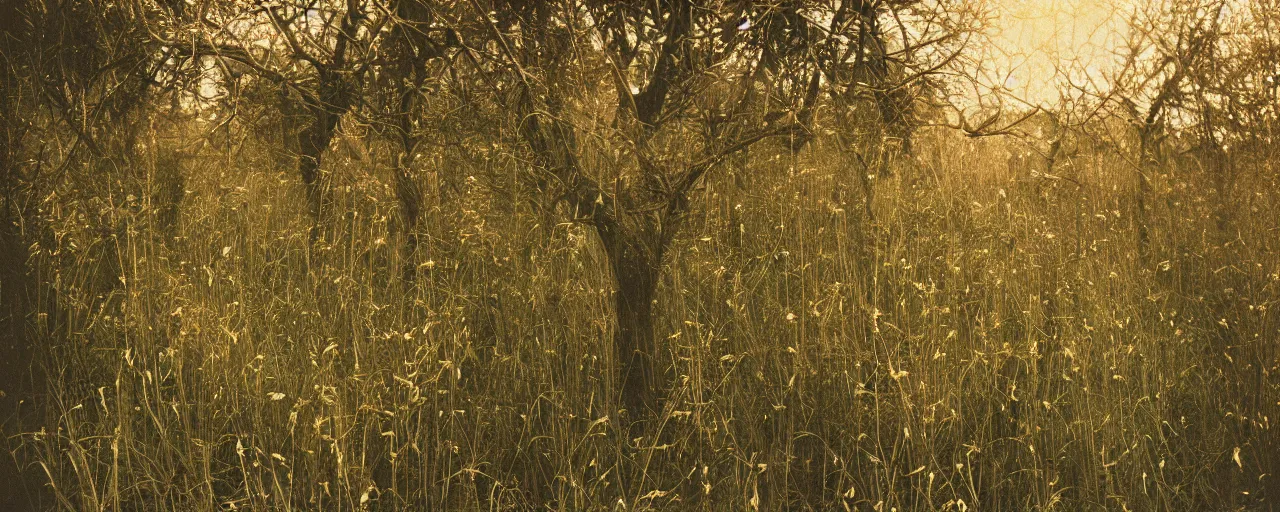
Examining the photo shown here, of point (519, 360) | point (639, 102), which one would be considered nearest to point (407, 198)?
point (519, 360)

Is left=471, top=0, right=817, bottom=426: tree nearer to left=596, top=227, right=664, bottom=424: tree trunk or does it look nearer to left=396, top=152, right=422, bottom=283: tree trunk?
left=596, top=227, right=664, bottom=424: tree trunk

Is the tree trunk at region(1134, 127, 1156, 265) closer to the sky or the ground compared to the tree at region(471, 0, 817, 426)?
closer to the ground

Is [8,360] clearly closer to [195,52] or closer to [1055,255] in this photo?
[195,52]

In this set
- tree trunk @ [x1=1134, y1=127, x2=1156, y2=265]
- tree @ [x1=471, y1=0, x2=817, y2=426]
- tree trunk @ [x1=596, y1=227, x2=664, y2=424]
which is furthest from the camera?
tree trunk @ [x1=1134, y1=127, x2=1156, y2=265]

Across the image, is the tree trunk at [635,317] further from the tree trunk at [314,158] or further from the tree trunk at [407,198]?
the tree trunk at [314,158]

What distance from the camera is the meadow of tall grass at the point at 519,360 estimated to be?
10.8ft

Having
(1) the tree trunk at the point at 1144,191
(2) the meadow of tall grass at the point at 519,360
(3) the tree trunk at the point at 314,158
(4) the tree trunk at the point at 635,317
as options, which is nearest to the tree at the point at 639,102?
(4) the tree trunk at the point at 635,317

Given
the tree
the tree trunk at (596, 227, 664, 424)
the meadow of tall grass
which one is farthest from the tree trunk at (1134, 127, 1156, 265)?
the tree trunk at (596, 227, 664, 424)

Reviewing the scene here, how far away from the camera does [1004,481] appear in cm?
345

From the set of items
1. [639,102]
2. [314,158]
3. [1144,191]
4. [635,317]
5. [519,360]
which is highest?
[639,102]

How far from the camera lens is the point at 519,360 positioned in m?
3.37

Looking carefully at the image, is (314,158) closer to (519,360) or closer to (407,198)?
(407,198)

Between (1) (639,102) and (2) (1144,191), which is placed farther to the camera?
(2) (1144,191)

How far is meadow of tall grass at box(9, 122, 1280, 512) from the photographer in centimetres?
331
